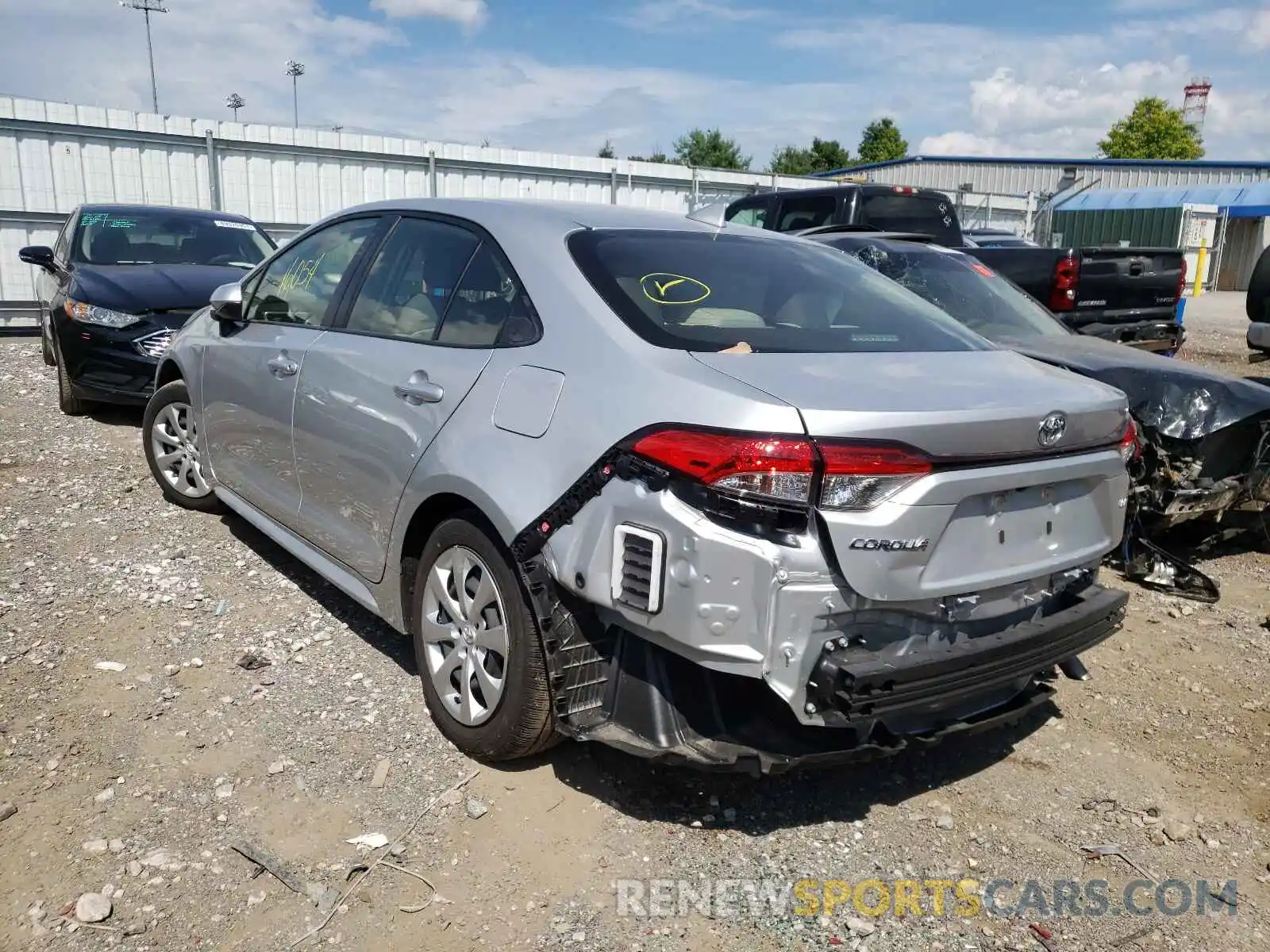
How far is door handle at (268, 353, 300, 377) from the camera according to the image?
390 cm

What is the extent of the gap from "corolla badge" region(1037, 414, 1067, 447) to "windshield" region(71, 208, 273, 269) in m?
7.33

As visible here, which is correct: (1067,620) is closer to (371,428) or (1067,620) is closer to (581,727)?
(581,727)

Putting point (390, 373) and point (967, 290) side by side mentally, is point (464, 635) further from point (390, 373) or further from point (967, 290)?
point (967, 290)

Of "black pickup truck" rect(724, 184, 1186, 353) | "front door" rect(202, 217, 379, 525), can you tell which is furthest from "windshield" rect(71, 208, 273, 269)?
"black pickup truck" rect(724, 184, 1186, 353)

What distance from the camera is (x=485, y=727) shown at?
9.79ft

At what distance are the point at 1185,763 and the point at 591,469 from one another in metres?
2.39

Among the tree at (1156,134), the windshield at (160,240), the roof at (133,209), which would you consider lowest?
the windshield at (160,240)

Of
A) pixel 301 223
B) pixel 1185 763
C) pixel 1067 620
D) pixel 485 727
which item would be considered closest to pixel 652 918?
pixel 485 727

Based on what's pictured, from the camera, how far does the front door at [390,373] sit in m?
3.11

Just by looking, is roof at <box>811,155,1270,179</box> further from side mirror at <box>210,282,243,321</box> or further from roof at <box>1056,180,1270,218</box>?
side mirror at <box>210,282,243,321</box>

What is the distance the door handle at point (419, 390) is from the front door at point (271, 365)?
0.84m

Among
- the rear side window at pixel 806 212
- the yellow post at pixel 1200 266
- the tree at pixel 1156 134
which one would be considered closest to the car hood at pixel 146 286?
the rear side window at pixel 806 212

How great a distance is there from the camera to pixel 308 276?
420 centimetres

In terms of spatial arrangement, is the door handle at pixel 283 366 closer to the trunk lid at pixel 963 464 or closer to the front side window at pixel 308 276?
the front side window at pixel 308 276
